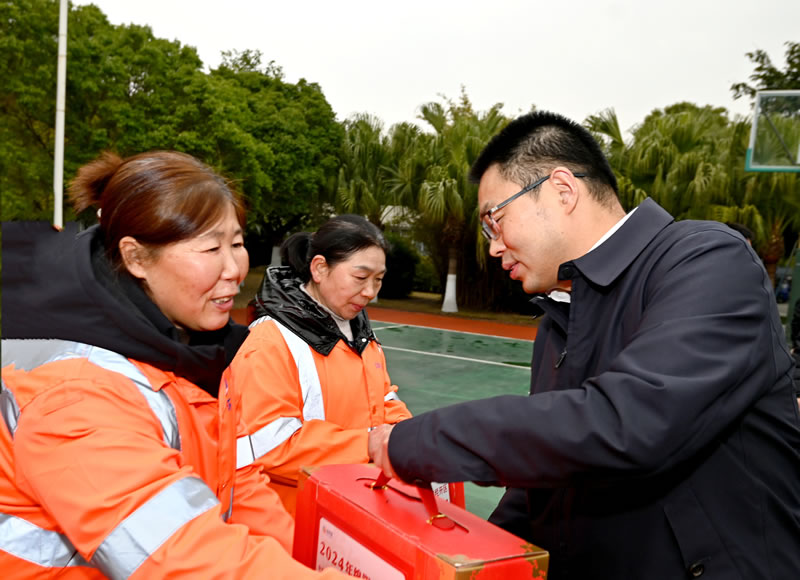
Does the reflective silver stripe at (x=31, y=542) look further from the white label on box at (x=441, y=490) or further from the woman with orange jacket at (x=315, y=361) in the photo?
the white label on box at (x=441, y=490)

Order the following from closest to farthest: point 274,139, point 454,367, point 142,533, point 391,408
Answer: point 142,533, point 391,408, point 454,367, point 274,139

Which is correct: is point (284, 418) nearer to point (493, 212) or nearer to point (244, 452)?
point (244, 452)

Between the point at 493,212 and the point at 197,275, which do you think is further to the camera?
the point at 493,212

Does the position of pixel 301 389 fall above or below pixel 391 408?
above

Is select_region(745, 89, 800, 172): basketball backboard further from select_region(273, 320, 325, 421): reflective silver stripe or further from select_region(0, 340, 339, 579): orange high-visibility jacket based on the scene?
select_region(0, 340, 339, 579): orange high-visibility jacket

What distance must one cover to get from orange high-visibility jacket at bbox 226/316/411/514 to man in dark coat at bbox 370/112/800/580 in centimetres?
80

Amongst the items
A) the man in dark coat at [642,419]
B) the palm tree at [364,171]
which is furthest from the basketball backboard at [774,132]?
the man in dark coat at [642,419]

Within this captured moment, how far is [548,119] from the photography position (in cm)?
187

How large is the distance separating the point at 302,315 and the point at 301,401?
1.22ft

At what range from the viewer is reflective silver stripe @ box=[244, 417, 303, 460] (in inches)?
91.5

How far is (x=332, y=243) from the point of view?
320cm

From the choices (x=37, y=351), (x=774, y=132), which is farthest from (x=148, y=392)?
(x=774, y=132)

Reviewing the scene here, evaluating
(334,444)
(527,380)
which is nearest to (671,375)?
(334,444)

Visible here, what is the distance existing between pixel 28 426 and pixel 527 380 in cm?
891
